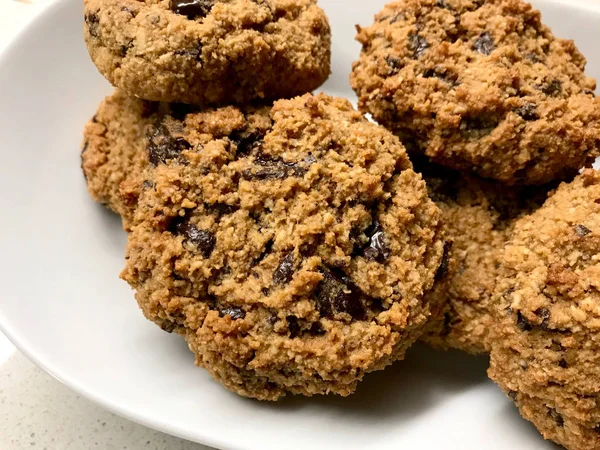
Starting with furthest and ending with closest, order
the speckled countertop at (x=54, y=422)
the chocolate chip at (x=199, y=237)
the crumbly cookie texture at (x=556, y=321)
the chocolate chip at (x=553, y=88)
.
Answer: the speckled countertop at (x=54, y=422) < the chocolate chip at (x=553, y=88) < the chocolate chip at (x=199, y=237) < the crumbly cookie texture at (x=556, y=321)

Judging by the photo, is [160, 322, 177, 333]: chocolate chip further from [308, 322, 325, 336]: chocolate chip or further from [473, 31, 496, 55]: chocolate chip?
[473, 31, 496, 55]: chocolate chip

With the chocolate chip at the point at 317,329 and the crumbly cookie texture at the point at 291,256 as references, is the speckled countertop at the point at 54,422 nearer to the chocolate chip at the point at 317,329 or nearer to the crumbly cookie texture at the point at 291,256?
the crumbly cookie texture at the point at 291,256

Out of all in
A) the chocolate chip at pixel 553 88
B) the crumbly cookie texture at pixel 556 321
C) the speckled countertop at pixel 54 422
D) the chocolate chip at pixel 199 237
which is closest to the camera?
the crumbly cookie texture at pixel 556 321

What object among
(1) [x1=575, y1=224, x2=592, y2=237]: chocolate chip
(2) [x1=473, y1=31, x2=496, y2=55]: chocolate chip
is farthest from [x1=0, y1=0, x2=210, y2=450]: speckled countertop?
(2) [x1=473, y1=31, x2=496, y2=55]: chocolate chip

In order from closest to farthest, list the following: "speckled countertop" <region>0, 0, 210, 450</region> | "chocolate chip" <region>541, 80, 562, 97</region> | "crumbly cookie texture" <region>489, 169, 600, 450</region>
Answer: "crumbly cookie texture" <region>489, 169, 600, 450</region>
"chocolate chip" <region>541, 80, 562, 97</region>
"speckled countertop" <region>0, 0, 210, 450</region>

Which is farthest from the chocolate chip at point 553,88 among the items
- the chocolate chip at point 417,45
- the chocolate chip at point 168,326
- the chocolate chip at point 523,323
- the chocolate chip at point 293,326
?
the chocolate chip at point 168,326

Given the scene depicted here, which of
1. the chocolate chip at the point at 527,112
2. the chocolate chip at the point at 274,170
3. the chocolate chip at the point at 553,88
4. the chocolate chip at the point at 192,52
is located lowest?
the chocolate chip at the point at 274,170

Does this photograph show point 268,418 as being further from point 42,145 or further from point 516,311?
point 42,145
